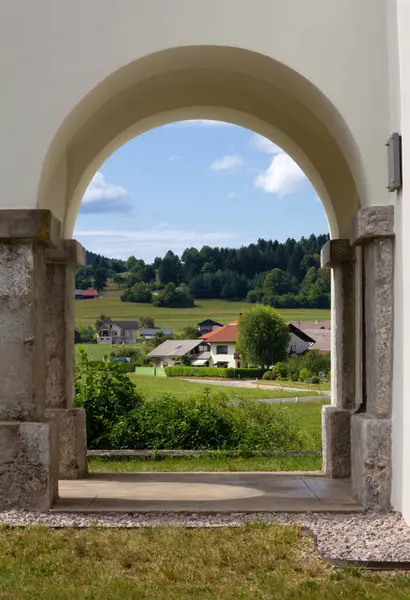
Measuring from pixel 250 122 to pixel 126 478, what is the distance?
4284 mm

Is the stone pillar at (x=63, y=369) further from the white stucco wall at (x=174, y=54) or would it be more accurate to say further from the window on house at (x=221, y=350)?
the window on house at (x=221, y=350)

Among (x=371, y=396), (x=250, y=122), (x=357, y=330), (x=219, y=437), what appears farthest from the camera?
(x=219, y=437)

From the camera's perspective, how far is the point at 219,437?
41.4ft

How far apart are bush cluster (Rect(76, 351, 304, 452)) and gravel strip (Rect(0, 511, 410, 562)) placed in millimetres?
4942

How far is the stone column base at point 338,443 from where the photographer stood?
31.9ft

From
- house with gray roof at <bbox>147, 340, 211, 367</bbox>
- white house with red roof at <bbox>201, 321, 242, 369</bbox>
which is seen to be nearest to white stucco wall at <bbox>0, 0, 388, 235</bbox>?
house with gray roof at <bbox>147, 340, 211, 367</bbox>

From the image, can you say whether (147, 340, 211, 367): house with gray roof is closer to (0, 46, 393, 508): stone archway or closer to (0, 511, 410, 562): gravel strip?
(0, 46, 393, 508): stone archway

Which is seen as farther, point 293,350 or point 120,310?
point 120,310

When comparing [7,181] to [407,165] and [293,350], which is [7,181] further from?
[293,350]

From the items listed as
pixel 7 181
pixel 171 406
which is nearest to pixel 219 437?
pixel 171 406

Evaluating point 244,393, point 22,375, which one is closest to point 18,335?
A: point 22,375

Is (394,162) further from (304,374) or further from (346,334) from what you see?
(304,374)

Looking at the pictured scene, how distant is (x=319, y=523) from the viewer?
23.0 feet

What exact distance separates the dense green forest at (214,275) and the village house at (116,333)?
2.70 metres
